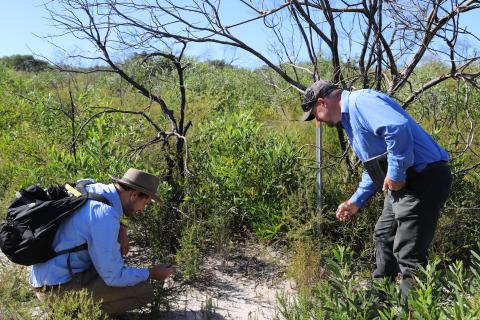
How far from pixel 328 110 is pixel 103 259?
169cm

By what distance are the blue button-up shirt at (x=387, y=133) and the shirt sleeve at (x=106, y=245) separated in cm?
162

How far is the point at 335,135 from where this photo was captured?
6684 mm

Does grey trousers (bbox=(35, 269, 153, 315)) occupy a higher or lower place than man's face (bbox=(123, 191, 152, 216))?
lower

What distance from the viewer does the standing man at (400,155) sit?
2.96 metres

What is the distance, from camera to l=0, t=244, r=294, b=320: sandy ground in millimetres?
3727

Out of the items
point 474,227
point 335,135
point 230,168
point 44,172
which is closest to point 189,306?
point 230,168

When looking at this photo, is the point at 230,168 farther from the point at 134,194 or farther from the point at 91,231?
the point at 91,231

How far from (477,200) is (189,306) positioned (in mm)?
2725

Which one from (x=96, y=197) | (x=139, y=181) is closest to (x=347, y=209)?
(x=139, y=181)

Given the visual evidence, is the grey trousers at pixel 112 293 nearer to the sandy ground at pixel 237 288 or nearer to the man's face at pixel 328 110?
the sandy ground at pixel 237 288

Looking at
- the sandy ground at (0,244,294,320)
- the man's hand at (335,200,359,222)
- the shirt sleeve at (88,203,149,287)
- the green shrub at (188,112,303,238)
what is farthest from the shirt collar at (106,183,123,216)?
the man's hand at (335,200,359,222)

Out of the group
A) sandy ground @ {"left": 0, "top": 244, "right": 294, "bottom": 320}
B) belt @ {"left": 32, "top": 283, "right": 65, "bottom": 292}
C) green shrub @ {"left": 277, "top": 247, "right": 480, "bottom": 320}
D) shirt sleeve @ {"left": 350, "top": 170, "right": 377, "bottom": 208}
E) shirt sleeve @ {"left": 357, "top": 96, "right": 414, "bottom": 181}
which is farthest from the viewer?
sandy ground @ {"left": 0, "top": 244, "right": 294, "bottom": 320}

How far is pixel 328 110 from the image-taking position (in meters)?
3.25

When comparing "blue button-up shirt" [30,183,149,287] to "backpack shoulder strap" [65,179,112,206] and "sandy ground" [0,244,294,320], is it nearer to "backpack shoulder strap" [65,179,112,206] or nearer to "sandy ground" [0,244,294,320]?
"backpack shoulder strap" [65,179,112,206]
